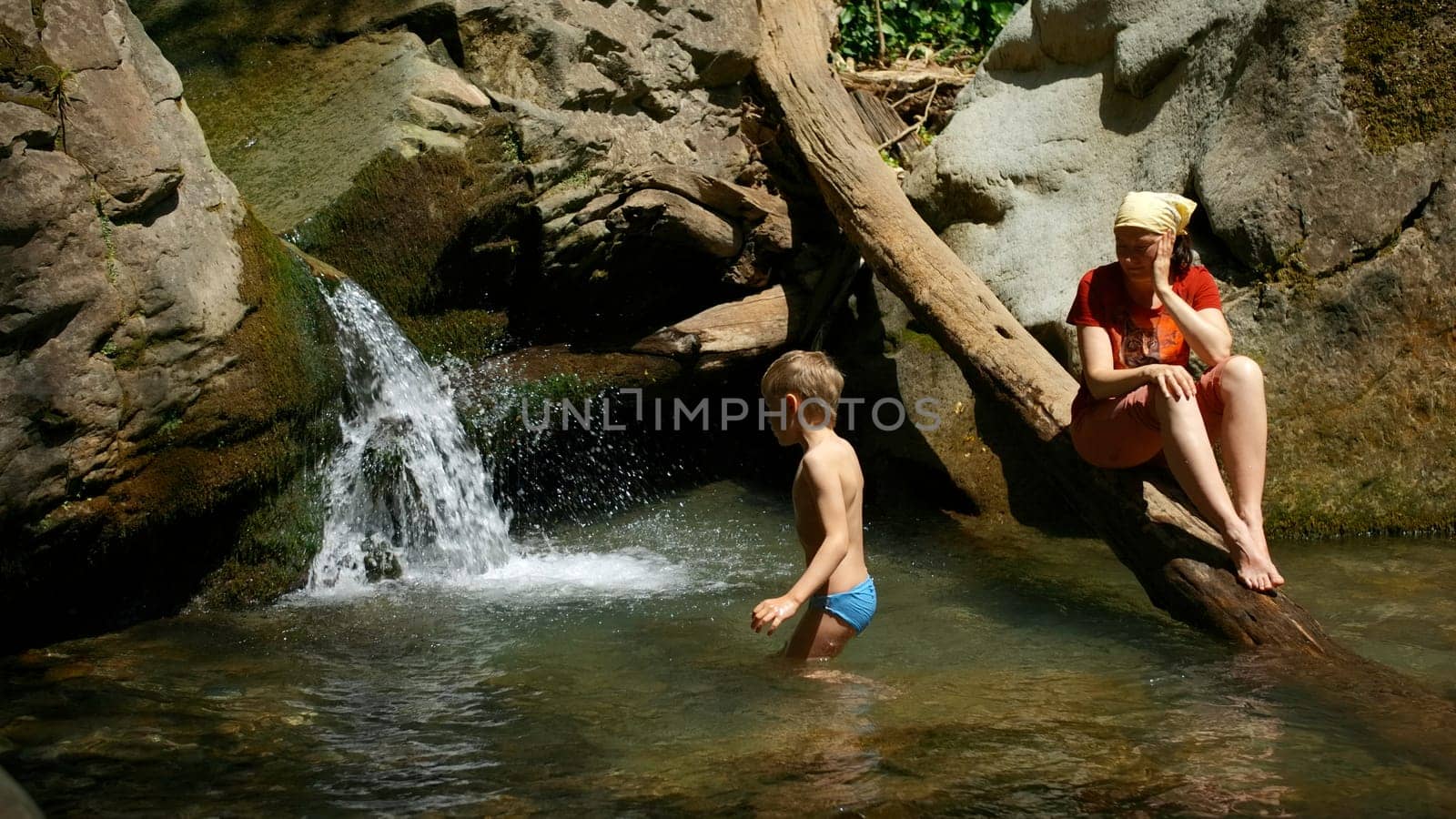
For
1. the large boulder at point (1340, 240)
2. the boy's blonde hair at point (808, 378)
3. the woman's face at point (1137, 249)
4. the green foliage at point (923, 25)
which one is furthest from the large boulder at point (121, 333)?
the green foliage at point (923, 25)

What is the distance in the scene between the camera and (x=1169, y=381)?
13.6ft

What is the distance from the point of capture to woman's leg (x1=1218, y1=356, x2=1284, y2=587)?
13.8ft

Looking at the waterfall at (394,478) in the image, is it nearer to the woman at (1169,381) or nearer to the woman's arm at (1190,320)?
the woman at (1169,381)

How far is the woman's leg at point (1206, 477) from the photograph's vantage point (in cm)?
419

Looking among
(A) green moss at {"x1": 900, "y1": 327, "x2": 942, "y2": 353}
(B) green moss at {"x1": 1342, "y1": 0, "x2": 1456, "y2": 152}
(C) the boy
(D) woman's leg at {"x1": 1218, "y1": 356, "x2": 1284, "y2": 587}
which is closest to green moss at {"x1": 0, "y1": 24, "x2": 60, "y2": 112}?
(C) the boy

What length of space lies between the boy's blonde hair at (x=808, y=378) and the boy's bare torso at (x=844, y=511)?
12 centimetres

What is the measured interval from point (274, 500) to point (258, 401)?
1.47 ft

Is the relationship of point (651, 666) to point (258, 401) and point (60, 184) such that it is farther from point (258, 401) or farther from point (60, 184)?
point (60, 184)

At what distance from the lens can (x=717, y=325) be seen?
680cm

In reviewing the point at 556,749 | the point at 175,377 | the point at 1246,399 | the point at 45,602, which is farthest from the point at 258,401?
the point at 1246,399

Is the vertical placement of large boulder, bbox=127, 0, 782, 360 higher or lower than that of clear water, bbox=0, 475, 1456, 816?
higher

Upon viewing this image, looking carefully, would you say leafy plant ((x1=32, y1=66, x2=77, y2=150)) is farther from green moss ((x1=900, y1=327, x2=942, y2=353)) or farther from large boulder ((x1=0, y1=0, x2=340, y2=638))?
green moss ((x1=900, y1=327, x2=942, y2=353))

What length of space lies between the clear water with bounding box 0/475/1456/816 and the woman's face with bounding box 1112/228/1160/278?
129cm

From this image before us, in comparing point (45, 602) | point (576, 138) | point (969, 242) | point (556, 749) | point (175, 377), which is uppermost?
point (576, 138)
